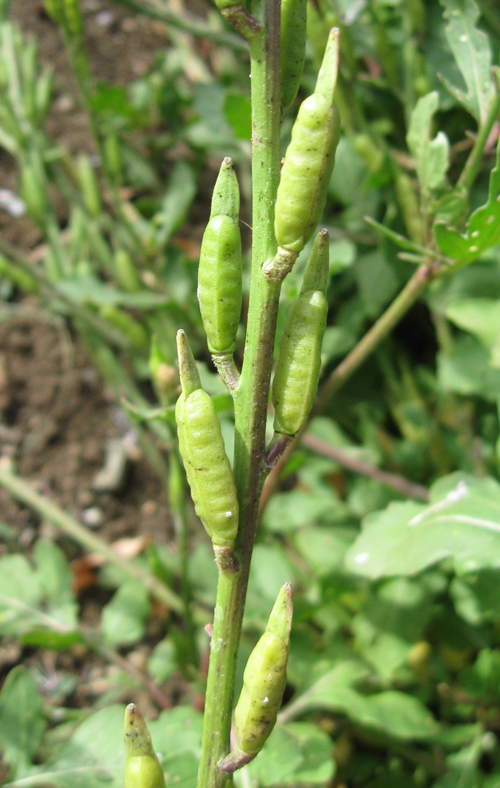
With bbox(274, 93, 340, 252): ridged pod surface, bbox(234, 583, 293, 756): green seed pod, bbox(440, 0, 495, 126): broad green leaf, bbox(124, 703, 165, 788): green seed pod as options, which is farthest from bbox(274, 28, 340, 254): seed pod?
bbox(440, 0, 495, 126): broad green leaf

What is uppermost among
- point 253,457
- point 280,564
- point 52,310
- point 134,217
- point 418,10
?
point 418,10

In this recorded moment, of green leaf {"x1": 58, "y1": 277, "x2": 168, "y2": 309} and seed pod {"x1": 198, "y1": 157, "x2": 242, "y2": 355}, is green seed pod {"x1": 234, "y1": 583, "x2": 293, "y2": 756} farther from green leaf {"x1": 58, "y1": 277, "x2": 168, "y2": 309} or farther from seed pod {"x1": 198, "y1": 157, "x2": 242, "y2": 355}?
green leaf {"x1": 58, "y1": 277, "x2": 168, "y2": 309}

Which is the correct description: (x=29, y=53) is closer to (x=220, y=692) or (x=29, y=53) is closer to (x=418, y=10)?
(x=418, y=10)

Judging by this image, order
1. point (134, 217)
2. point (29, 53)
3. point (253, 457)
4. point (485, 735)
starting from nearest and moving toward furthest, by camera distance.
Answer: point (253, 457) → point (485, 735) → point (29, 53) → point (134, 217)

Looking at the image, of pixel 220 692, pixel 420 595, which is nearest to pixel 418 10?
pixel 420 595

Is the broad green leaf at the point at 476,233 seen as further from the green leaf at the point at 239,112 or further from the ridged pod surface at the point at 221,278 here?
the green leaf at the point at 239,112

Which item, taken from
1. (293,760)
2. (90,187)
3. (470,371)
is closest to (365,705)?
(293,760)

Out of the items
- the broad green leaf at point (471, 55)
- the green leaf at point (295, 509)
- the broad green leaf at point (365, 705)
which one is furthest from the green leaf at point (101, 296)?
the broad green leaf at point (365, 705)
